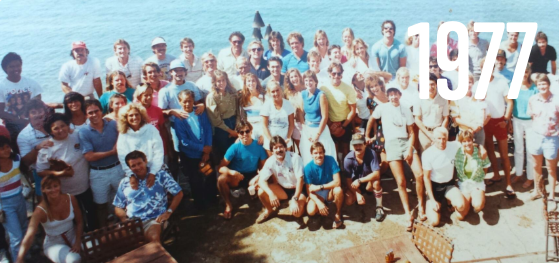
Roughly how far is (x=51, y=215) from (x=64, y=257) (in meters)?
0.46

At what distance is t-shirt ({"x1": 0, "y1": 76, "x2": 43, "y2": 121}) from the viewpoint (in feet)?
17.6

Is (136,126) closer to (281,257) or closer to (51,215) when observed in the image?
(51,215)

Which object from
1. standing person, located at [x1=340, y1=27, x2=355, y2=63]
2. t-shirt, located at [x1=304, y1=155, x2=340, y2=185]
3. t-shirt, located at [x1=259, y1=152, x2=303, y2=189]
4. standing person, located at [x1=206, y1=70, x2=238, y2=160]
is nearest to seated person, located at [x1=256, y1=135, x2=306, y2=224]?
t-shirt, located at [x1=259, y1=152, x2=303, y2=189]

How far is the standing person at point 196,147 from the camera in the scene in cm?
519

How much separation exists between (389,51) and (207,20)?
26.7 metres

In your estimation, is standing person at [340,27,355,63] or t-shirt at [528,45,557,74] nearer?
t-shirt at [528,45,557,74]

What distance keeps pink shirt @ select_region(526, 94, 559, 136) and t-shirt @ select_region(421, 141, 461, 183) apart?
114 cm

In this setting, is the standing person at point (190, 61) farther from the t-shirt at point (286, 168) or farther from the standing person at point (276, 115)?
the t-shirt at point (286, 168)

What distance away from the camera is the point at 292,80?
217 inches

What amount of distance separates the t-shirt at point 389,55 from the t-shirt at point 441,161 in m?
2.01

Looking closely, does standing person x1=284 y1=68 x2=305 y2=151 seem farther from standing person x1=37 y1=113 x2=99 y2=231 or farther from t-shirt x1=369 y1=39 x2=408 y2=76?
standing person x1=37 y1=113 x2=99 y2=231

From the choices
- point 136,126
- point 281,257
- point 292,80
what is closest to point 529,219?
point 281,257

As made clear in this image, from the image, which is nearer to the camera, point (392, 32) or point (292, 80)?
point (292, 80)

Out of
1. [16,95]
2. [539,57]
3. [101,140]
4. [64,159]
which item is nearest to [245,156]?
[101,140]
